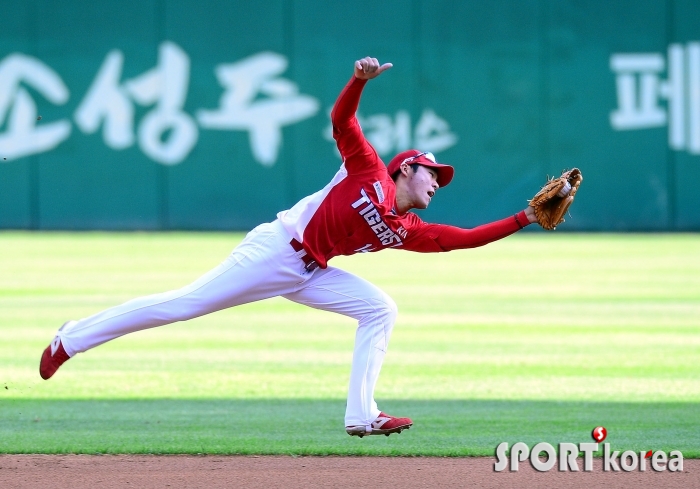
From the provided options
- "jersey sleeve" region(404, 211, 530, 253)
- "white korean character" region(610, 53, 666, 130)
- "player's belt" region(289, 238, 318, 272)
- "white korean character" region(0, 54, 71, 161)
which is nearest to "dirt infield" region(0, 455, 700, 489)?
"player's belt" region(289, 238, 318, 272)

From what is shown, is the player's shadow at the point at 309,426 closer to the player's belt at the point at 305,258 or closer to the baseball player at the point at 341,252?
the baseball player at the point at 341,252

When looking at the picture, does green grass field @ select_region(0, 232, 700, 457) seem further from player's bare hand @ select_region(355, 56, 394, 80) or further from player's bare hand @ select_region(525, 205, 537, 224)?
player's bare hand @ select_region(355, 56, 394, 80)

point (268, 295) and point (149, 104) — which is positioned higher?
point (149, 104)

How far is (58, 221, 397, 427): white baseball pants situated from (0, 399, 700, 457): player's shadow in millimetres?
568

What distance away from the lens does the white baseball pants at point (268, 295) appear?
18.9 ft

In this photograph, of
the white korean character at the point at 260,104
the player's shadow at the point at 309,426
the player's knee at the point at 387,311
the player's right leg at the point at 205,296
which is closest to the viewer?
the player's right leg at the point at 205,296

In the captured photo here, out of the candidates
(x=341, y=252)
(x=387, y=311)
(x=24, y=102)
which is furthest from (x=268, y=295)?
(x=24, y=102)

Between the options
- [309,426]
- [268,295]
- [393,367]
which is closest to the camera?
[268,295]

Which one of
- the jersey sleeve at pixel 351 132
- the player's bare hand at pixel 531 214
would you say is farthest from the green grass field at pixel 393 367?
the jersey sleeve at pixel 351 132

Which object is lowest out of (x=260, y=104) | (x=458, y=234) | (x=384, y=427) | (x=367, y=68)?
(x=384, y=427)

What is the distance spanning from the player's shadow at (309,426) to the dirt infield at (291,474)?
206 millimetres

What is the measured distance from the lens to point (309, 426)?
22.7ft

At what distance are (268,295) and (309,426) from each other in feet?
4.14

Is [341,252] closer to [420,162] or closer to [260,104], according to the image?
[420,162]
